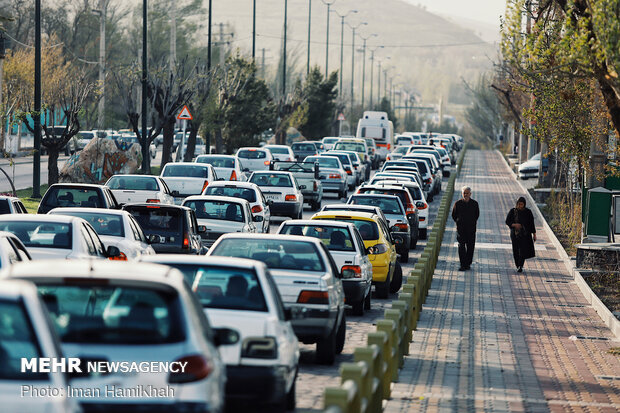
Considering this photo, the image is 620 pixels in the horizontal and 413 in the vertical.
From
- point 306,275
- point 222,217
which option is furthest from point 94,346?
point 222,217

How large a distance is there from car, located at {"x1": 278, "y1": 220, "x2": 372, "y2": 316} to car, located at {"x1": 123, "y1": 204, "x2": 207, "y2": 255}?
2.63 metres

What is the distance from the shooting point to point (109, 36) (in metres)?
93.1

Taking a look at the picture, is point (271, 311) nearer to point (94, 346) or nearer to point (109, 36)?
→ point (94, 346)

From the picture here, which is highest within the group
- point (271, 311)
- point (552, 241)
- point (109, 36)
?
point (109, 36)

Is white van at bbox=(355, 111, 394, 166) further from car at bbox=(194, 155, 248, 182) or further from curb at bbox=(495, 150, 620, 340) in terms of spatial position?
curb at bbox=(495, 150, 620, 340)

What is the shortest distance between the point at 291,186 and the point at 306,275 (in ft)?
66.1

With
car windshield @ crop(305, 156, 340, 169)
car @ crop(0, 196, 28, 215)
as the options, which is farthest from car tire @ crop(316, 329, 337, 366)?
car windshield @ crop(305, 156, 340, 169)

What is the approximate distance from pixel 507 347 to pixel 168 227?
6525 mm

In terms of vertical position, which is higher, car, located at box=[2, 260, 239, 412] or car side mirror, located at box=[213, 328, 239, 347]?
car, located at box=[2, 260, 239, 412]

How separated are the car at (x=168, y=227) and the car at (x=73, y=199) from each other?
110 inches

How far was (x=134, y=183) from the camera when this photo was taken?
28641 mm

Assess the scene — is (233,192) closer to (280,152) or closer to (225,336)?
(225,336)

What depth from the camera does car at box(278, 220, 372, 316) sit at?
1678 cm

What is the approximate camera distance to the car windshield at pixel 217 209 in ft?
76.2
